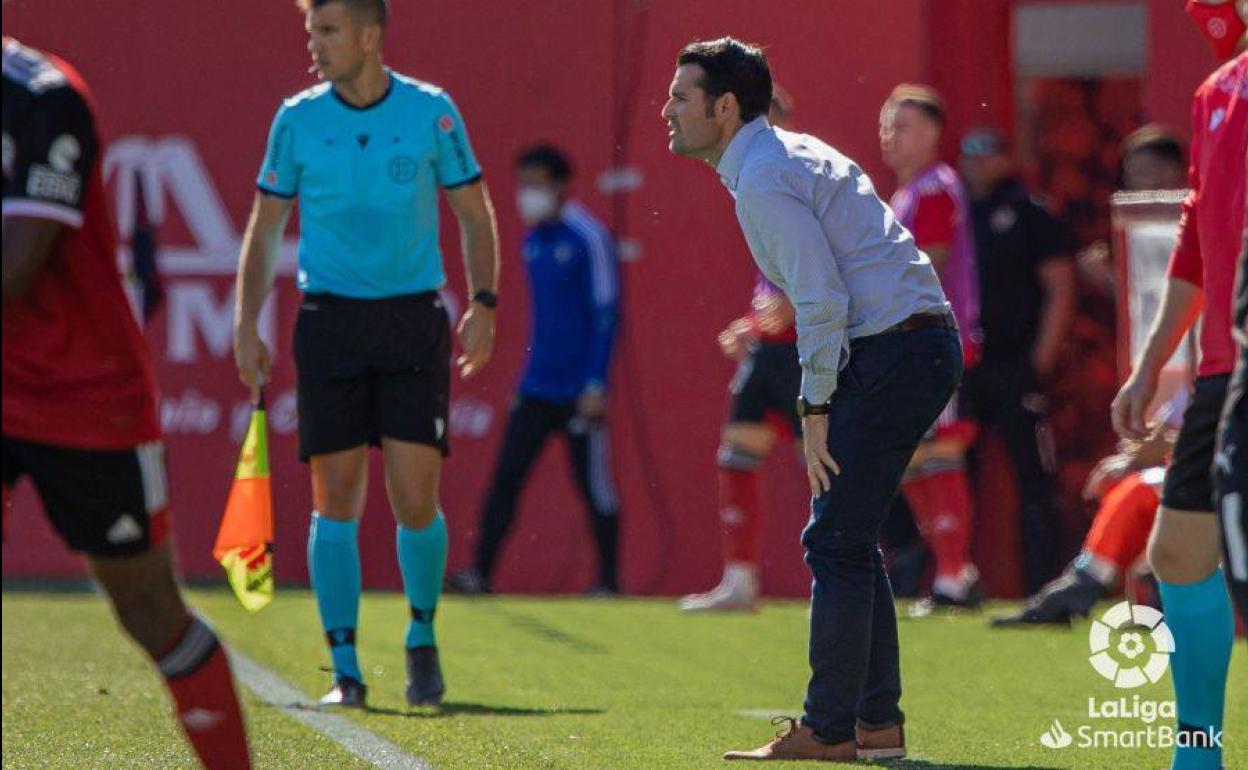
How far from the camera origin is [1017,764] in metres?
6.31

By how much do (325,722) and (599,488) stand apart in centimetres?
584

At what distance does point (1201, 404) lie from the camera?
534 centimetres

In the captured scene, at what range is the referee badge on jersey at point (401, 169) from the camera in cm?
745

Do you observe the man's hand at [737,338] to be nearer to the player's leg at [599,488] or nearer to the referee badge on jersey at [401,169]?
the player's leg at [599,488]

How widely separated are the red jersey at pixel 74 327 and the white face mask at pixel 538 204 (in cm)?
816

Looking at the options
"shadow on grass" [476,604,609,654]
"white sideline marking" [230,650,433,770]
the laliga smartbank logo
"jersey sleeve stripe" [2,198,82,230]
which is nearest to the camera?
"jersey sleeve stripe" [2,198,82,230]

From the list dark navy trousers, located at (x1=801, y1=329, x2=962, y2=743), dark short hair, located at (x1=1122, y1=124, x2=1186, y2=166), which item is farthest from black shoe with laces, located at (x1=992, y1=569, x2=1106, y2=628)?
dark navy trousers, located at (x1=801, y1=329, x2=962, y2=743)

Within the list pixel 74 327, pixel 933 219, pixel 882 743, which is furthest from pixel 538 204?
pixel 74 327

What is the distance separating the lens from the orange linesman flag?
287 inches

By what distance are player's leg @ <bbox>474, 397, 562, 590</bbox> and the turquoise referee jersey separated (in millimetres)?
5171

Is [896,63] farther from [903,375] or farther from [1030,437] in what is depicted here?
[903,375]

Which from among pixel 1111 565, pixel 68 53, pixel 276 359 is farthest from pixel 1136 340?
pixel 68 53

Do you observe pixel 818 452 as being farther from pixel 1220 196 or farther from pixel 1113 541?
pixel 1113 541

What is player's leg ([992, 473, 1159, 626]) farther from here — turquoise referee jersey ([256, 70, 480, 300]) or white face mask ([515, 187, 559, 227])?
white face mask ([515, 187, 559, 227])
